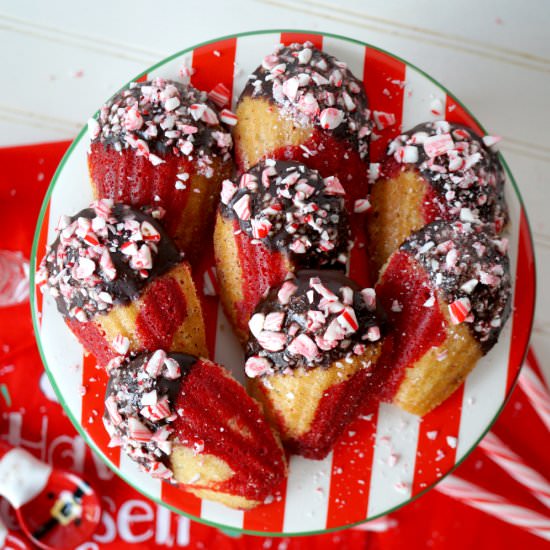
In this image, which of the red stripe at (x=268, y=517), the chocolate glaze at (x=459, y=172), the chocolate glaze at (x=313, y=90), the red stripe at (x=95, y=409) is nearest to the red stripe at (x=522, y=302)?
the chocolate glaze at (x=459, y=172)

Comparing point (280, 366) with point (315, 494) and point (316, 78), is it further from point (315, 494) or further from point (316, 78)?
point (316, 78)

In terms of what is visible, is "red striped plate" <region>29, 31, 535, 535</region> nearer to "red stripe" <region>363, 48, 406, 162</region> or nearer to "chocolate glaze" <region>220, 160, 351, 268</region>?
"red stripe" <region>363, 48, 406, 162</region>

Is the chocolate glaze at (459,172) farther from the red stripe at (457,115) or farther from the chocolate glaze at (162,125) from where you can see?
the chocolate glaze at (162,125)

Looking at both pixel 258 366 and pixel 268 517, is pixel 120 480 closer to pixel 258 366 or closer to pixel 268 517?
pixel 268 517

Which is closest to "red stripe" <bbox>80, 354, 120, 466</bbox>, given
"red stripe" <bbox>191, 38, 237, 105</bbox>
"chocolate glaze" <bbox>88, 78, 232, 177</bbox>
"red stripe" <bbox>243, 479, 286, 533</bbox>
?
"red stripe" <bbox>243, 479, 286, 533</bbox>

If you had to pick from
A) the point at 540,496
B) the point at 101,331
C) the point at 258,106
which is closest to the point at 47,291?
the point at 101,331

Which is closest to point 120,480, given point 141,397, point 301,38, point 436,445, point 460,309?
point 141,397
